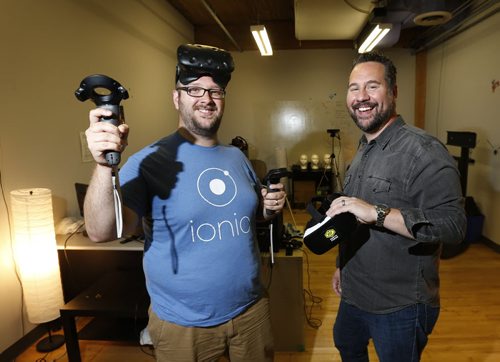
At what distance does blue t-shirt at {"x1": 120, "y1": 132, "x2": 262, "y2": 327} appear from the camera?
108cm

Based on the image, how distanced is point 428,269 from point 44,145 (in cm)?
261

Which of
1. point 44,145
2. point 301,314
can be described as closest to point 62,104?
point 44,145

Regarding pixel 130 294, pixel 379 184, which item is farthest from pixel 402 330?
pixel 130 294

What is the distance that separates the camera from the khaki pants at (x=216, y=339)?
109 centimetres

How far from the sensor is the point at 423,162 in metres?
1.11

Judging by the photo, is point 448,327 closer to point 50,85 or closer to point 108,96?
→ point 108,96

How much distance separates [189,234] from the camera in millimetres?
1090

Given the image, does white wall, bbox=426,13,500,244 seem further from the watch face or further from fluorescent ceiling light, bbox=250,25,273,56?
the watch face

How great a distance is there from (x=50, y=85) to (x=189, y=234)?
7.07 feet

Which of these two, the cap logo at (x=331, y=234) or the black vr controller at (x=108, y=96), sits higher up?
the black vr controller at (x=108, y=96)

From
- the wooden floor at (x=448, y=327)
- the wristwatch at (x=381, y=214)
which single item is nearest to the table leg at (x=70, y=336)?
the wooden floor at (x=448, y=327)

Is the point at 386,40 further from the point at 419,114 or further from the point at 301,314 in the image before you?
the point at 301,314

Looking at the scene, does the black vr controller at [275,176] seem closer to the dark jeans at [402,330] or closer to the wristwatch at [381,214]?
the wristwatch at [381,214]

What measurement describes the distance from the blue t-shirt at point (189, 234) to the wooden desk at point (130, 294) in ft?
2.59
